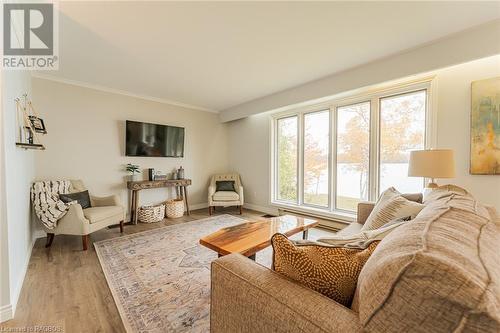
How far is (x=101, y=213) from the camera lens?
2.83 m

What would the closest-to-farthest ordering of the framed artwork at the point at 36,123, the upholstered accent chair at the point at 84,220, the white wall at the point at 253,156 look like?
the framed artwork at the point at 36,123, the upholstered accent chair at the point at 84,220, the white wall at the point at 253,156

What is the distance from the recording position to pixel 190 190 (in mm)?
4934

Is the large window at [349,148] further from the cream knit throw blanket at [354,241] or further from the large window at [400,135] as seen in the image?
the cream knit throw blanket at [354,241]

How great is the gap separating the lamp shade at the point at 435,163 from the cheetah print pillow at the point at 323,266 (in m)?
1.88

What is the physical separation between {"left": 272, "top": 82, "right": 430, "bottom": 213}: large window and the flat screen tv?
2170mm

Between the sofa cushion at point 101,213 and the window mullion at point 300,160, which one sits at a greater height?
the window mullion at point 300,160

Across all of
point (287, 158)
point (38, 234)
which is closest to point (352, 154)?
point (287, 158)

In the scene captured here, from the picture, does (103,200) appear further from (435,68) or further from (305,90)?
(435,68)

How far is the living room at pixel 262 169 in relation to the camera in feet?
2.15

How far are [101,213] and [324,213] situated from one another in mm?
3464

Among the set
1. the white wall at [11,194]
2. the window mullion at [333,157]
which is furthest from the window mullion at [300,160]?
the white wall at [11,194]

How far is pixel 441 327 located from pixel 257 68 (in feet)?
10.1

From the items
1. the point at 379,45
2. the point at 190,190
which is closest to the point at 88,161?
the point at 190,190

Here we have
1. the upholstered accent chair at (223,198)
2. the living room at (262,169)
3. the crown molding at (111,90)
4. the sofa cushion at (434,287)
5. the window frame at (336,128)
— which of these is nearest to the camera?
the sofa cushion at (434,287)
